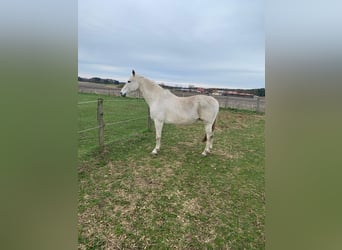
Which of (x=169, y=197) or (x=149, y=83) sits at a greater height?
(x=149, y=83)

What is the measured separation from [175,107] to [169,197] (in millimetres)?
1956

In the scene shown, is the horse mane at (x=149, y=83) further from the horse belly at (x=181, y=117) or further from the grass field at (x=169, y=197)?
the grass field at (x=169, y=197)

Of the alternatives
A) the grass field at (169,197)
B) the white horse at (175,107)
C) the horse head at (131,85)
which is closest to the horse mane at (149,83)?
the white horse at (175,107)

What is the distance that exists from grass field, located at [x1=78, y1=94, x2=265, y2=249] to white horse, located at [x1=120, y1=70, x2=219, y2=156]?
58cm

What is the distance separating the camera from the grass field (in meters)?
1.71

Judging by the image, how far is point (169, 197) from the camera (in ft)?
7.68

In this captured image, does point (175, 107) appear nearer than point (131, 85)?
Yes

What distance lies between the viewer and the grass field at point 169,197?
1712 mm

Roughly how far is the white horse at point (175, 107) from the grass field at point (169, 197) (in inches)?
22.9

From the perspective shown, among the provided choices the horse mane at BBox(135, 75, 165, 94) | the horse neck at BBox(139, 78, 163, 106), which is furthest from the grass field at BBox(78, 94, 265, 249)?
the horse mane at BBox(135, 75, 165, 94)

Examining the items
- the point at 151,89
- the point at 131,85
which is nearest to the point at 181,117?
the point at 151,89

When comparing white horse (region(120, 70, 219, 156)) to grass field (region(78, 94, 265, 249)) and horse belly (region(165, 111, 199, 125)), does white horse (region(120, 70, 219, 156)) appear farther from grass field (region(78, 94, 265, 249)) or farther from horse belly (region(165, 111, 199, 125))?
grass field (region(78, 94, 265, 249))

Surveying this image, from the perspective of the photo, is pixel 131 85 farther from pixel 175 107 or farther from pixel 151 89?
pixel 175 107
